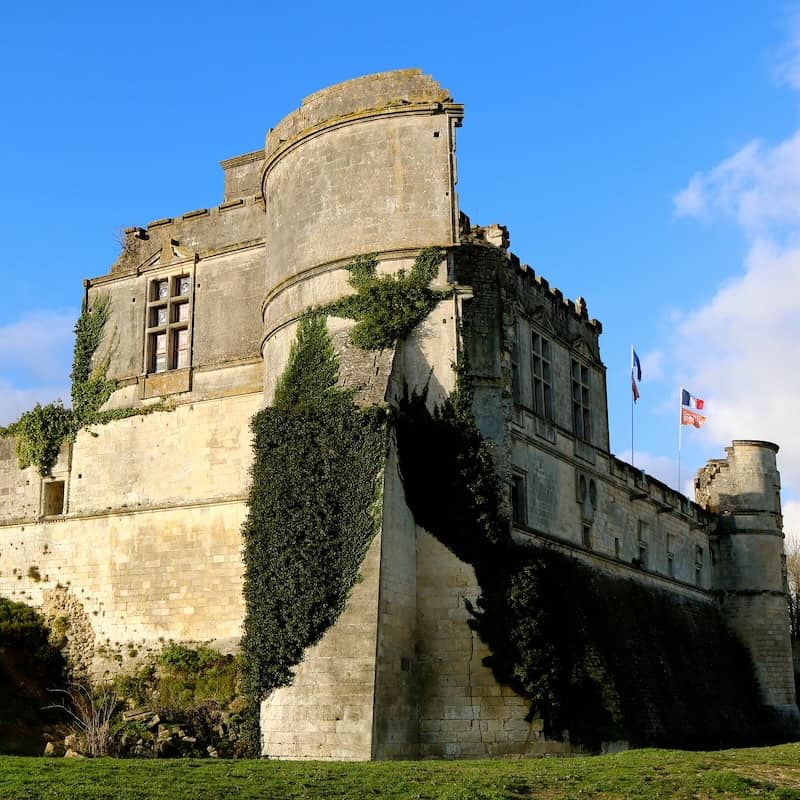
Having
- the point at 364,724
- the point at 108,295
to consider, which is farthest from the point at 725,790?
the point at 108,295

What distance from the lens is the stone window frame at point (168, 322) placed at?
96.2ft

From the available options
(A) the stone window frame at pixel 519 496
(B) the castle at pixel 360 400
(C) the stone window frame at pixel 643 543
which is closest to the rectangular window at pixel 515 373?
(B) the castle at pixel 360 400

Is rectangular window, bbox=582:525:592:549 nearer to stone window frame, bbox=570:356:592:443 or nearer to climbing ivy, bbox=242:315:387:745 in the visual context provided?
stone window frame, bbox=570:356:592:443

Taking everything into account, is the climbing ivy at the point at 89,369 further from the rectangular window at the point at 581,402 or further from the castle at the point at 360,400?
the rectangular window at the point at 581,402

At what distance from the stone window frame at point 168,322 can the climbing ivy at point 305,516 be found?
6.52 metres

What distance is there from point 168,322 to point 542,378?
1004 cm

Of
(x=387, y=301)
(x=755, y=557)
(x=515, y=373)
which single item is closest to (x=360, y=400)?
(x=387, y=301)

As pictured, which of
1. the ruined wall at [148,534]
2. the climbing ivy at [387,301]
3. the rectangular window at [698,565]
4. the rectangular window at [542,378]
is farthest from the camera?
the rectangular window at [698,565]

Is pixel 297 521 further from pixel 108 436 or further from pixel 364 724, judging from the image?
pixel 108 436

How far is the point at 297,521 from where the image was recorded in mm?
22109

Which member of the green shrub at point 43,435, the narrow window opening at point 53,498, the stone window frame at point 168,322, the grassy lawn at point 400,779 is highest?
the stone window frame at point 168,322

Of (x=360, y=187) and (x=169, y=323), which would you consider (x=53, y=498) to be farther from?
(x=360, y=187)

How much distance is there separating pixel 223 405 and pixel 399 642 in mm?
9034

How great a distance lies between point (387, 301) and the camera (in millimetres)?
23438
